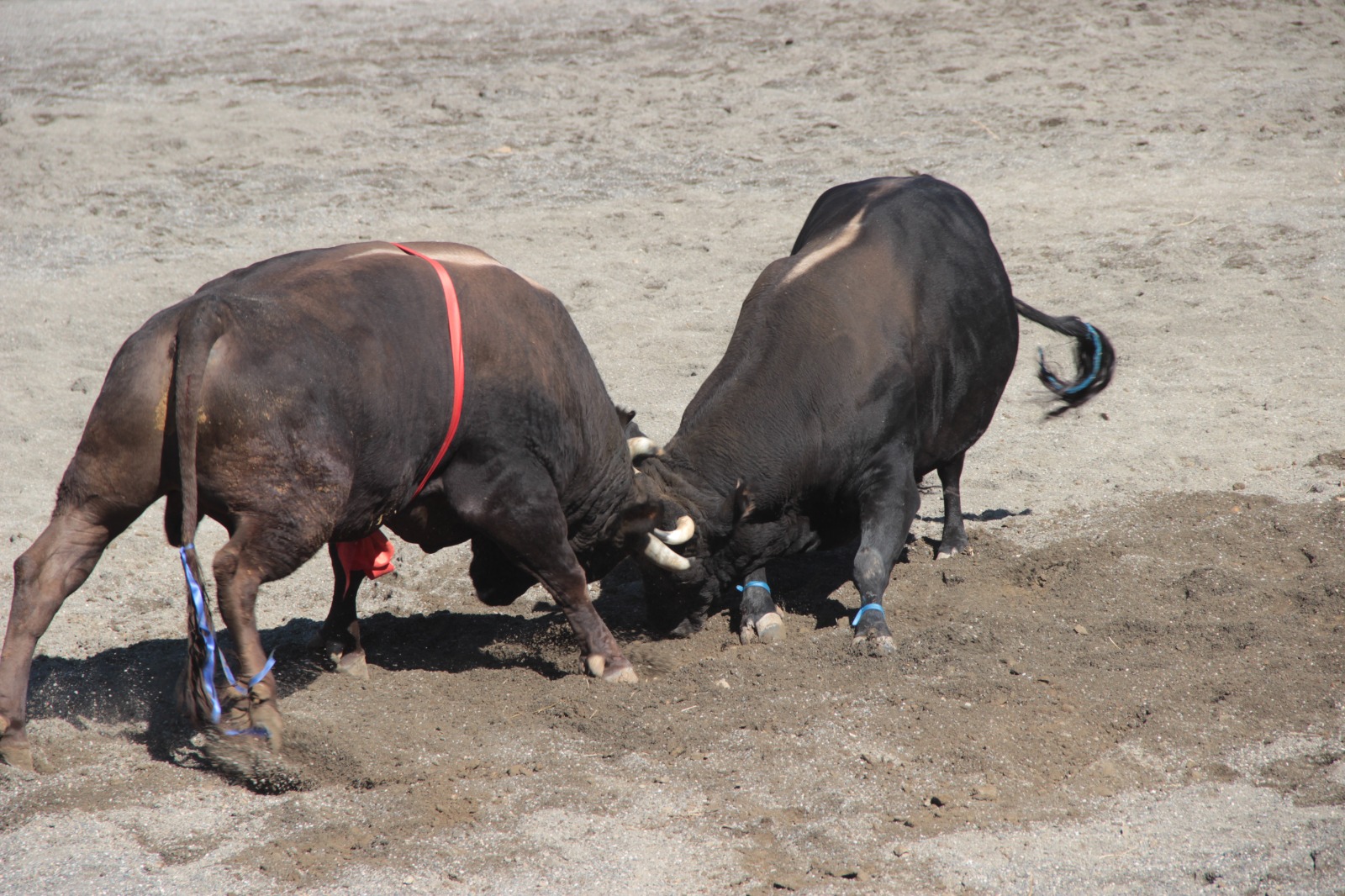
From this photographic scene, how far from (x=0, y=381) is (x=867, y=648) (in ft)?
18.7

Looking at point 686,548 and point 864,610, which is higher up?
point 686,548

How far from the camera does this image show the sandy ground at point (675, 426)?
3434mm

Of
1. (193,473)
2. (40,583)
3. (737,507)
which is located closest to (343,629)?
(40,583)

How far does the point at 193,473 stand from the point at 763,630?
7.89 feet

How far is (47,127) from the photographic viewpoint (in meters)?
10.9

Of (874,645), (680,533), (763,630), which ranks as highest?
(680,533)

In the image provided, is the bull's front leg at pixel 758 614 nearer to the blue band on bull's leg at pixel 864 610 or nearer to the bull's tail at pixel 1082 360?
the blue band on bull's leg at pixel 864 610

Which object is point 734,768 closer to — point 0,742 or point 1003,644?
point 1003,644

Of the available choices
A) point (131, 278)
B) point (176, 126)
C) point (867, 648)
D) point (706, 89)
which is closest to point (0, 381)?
point (131, 278)

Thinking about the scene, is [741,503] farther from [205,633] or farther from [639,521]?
[205,633]

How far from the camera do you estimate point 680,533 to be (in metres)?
4.81

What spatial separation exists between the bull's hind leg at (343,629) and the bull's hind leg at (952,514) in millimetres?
2670

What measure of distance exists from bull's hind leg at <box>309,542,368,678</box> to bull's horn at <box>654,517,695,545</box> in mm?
1187

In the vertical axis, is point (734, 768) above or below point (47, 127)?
below
